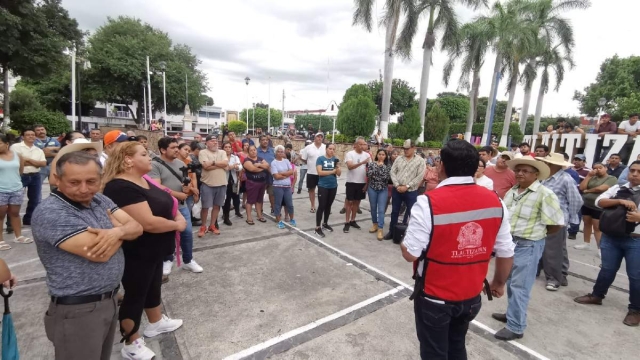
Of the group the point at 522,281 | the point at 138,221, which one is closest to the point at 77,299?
the point at 138,221

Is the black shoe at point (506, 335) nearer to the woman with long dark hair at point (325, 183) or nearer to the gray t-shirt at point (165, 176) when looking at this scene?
the woman with long dark hair at point (325, 183)

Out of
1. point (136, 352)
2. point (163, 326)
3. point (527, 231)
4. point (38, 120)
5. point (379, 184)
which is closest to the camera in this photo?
point (136, 352)

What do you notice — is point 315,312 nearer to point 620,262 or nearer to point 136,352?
point 136,352

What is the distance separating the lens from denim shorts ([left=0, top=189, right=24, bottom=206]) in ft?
13.7

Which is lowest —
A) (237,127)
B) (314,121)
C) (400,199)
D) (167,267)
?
(167,267)

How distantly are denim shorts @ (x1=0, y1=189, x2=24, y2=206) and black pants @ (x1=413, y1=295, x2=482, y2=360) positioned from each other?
5.49 meters

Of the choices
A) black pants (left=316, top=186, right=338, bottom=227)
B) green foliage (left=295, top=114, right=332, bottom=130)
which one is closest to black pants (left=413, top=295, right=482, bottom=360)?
black pants (left=316, top=186, right=338, bottom=227)

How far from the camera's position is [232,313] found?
3.12 meters

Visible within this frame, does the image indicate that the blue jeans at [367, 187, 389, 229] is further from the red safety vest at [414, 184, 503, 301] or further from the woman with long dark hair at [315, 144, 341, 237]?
the red safety vest at [414, 184, 503, 301]

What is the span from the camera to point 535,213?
2.88 metres

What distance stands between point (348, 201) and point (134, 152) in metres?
4.47

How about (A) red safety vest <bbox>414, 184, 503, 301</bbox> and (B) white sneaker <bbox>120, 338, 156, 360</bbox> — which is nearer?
(A) red safety vest <bbox>414, 184, 503, 301</bbox>

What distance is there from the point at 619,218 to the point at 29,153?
823cm

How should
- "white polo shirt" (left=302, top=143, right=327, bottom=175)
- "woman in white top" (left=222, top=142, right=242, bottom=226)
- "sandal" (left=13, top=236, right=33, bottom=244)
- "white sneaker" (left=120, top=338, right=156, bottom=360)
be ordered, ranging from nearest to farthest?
"white sneaker" (left=120, top=338, right=156, bottom=360), "sandal" (left=13, top=236, right=33, bottom=244), "woman in white top" (left=222, top=142, right=242, bottom=226), "white polo shirt" (left=302, top=143, right=327, bottom=175)
